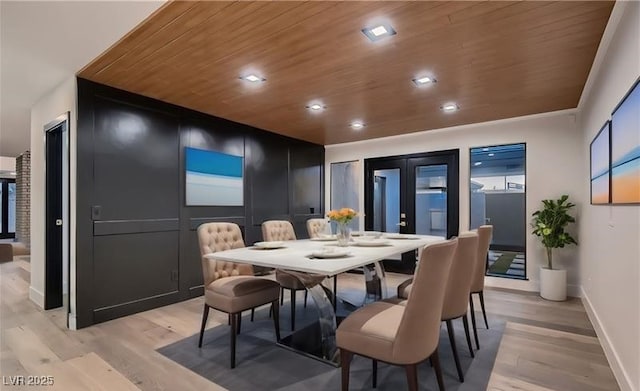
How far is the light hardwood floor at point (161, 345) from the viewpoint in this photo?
2156 mm

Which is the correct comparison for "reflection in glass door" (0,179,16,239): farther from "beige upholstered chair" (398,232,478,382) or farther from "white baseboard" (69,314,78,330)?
"beige upholstered chair" (398,232,478,382)

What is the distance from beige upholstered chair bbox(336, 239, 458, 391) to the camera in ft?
5.22

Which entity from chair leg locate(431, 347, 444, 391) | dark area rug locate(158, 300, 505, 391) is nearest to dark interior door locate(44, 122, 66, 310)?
dark area rug locate(158, 300, 505, 391)

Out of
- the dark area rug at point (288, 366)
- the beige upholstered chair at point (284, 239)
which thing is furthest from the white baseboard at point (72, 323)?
the beige upholstered chair at point (284, 239)

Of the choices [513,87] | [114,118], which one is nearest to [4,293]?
[114,118]

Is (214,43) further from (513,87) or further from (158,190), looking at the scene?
(513,87)

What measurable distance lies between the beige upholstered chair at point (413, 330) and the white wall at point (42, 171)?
300 centimetres

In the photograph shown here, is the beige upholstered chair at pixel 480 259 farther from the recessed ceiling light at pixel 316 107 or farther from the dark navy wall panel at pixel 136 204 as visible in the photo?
the dark navy wall panel at pixel 136 204

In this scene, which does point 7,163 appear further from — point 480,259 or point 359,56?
point 480,259

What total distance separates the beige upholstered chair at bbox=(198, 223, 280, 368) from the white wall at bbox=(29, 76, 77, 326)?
1511 millimetres

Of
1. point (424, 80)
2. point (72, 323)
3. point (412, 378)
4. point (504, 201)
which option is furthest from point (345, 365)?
point (504, 201)

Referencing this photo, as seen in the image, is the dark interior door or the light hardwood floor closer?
the light hardwood floor

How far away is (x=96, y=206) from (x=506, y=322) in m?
4.33

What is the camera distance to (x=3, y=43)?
2592mm
